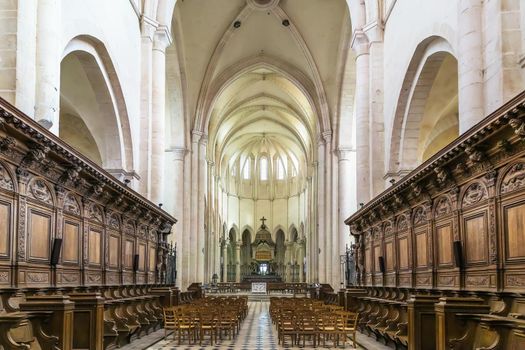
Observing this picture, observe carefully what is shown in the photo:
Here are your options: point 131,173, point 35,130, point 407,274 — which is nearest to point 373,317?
point 407,274

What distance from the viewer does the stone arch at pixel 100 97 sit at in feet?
57.0

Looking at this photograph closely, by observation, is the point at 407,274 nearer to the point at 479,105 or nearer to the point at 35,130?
the point at 479,105

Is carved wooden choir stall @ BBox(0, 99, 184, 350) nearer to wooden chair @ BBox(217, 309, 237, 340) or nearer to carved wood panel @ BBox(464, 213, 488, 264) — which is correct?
wooden chair @ BBox(217, 309, 237, 340)

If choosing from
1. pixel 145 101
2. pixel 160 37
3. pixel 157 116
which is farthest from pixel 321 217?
pixel 145 101

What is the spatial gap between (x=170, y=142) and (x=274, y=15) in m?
8.96

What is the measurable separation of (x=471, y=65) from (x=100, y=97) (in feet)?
37.1

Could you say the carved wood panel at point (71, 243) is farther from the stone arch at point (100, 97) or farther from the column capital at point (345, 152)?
the column capital at point (345, 152)

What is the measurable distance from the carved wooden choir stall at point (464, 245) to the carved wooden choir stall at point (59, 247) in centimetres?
508

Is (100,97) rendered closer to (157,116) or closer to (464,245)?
(157,116)

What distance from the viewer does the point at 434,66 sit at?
17141 millimetres

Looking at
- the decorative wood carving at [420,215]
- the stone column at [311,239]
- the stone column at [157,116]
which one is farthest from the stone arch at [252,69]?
the decorative wood carving at [420,215]

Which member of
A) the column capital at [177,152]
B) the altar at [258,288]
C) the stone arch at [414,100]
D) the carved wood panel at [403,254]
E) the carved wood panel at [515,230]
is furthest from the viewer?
the altar at [258,288]

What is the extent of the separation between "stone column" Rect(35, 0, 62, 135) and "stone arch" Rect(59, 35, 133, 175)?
3.78 m

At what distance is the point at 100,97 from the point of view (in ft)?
61.4
